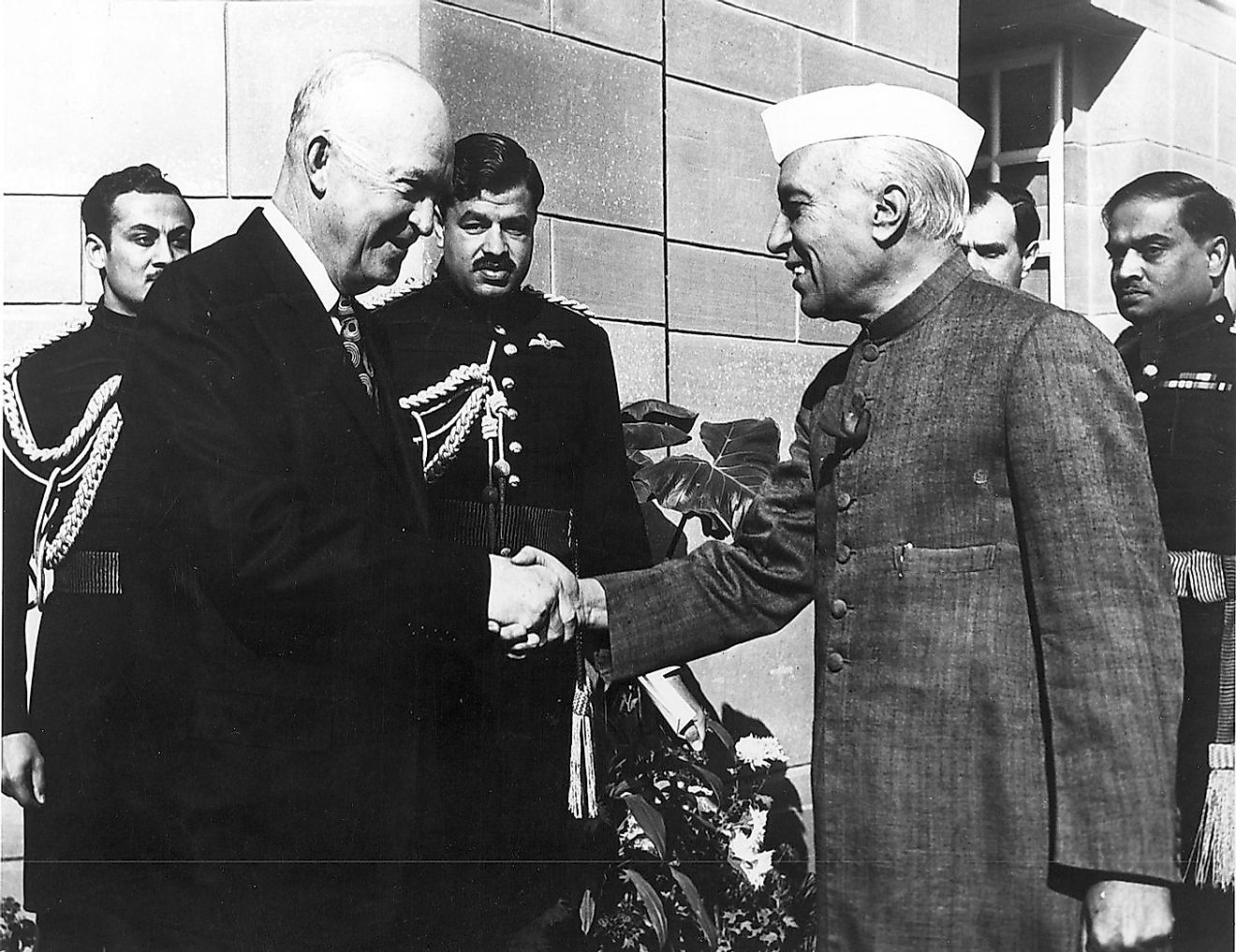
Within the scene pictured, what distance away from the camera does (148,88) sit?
274 centimetres

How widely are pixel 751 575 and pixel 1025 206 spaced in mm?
1246

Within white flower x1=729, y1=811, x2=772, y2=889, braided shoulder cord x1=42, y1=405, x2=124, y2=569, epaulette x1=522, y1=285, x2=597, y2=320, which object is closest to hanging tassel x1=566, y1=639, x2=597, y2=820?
white flower x1=729, y1=811, x2=772, y2=889

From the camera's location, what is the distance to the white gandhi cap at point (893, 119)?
7.96 feet

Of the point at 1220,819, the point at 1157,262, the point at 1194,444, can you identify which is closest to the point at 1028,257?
the point at 1157,262

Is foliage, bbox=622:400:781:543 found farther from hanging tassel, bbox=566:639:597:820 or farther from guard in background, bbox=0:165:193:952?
guard in background, bbox=0:165:193:952

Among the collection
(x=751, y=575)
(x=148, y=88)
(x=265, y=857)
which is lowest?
(x=265, y=857)

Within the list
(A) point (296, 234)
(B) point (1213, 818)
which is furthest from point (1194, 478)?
(A) point (296, 234)

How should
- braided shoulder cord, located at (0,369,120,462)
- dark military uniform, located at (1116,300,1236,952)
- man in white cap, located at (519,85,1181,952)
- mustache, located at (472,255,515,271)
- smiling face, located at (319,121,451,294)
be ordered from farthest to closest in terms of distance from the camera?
mustache, located at (472,255,515,271), dark military uniform, located at (1116,300,1236,952), braided shoulder cord, located at (0,369,120,462), smiling face, located at (319,121,451,294), man in white cap, located at (519,85,1181,952)

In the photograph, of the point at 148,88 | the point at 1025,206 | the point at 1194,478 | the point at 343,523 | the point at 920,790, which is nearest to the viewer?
the point at 920,790

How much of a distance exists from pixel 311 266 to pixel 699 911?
5.66 feet

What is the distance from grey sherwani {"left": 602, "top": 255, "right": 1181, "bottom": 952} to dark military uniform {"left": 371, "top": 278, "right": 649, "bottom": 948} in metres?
0.66

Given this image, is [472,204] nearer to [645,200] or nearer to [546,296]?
[546,296]

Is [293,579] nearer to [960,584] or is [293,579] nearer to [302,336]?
[302,336]

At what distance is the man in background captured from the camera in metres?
3.13
